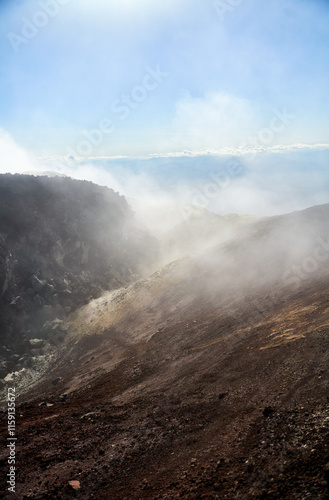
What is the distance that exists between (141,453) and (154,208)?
296 feet

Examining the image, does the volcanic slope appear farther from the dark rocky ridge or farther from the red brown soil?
the dark rocky ridge

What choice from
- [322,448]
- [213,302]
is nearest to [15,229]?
[213,302]

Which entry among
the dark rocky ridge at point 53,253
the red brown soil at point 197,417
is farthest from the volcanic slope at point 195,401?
the dark rocky ridge at point 53,253

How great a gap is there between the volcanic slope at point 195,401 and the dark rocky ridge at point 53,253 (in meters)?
5.73

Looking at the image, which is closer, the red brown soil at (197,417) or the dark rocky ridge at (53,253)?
the red brown soil at (197,417)

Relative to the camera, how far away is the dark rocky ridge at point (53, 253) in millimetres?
38812

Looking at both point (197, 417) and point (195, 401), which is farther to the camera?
point (195, 401)

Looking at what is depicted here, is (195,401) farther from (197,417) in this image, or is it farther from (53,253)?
(53,253)

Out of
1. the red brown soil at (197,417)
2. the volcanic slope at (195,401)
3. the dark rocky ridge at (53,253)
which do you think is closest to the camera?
the red brown soil at (197,417)

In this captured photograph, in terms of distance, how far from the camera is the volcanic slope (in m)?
12.1

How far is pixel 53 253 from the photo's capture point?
48.9m

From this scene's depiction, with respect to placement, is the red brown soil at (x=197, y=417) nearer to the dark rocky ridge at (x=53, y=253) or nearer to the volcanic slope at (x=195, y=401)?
the volcanic slope at (x=195, y=401)

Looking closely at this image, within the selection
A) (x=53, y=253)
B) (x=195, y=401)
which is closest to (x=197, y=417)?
(x=195, y=401)

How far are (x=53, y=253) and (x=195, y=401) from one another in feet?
124
